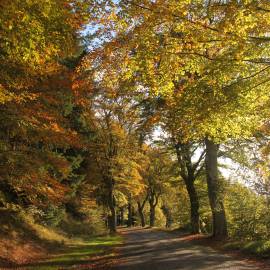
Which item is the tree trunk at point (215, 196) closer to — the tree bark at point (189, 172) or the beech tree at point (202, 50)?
the tree bark at point (189, 172)

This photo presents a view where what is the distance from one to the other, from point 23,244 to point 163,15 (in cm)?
1518

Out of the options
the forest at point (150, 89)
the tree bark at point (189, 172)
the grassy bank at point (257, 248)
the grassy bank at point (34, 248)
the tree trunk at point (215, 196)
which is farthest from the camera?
the tree bark at point (189, 172)

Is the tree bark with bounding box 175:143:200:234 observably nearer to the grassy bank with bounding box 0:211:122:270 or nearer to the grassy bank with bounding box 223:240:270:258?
the grassy bank with bounding box 0:211:122:270

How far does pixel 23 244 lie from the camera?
20984mm

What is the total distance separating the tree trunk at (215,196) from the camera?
23.2m

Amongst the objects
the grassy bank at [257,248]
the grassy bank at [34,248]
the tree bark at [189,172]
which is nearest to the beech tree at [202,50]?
the grassy bank at [257,248]

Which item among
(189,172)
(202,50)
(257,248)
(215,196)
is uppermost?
(202,50)

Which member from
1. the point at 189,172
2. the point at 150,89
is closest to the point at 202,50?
the point at 150,89

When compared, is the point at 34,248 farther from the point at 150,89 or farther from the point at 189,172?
the point at 189,172

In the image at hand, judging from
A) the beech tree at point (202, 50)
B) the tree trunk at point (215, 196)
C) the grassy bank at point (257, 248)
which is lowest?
the grassy bank at point (257, 248)

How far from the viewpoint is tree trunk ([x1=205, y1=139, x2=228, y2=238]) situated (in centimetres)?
2323

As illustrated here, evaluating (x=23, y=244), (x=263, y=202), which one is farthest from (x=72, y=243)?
(x=263, y=202)

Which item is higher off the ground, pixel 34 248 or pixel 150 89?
pixel 150 89

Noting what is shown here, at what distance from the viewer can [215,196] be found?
2350 centimetres
